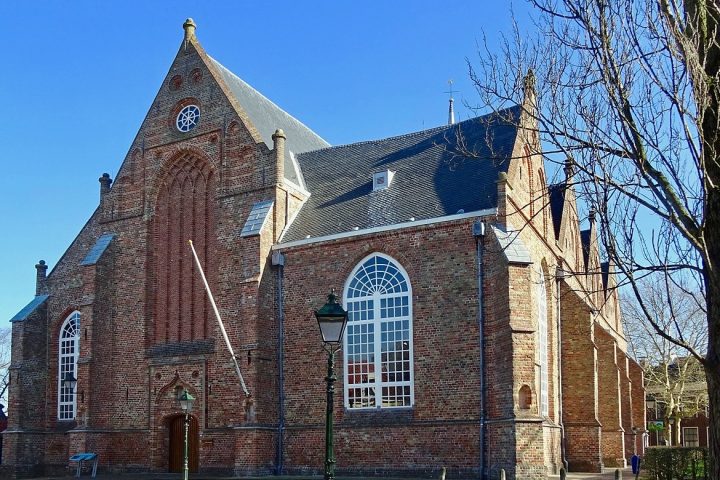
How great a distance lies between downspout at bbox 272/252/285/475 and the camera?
23797 millimetres

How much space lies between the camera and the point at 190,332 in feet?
88.3

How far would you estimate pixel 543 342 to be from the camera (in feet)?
82.4

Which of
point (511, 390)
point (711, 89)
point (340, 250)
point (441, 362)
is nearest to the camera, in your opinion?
point (711, 89)

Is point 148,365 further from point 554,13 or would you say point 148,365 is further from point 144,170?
point 554,13

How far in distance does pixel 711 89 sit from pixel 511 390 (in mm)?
13112

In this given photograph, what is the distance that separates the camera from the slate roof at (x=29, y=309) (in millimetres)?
29938

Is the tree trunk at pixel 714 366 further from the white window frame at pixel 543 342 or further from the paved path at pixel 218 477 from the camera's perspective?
the white window frame at pixel 543 342

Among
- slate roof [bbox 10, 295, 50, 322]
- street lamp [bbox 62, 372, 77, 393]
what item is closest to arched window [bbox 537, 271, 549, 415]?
street lamp [bbox 62, 372, 77, 393]

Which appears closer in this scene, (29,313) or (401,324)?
(401,324)

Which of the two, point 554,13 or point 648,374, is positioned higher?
point 554,13

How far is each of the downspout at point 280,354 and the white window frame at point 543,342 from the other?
25.9 ft

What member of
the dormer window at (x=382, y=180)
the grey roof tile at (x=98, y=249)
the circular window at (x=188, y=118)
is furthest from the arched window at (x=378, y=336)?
the grey roof tile at (x=98, y=249)

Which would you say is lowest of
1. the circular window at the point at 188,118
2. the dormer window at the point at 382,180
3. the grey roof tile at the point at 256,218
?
the grey roof tile at the point at 256,218

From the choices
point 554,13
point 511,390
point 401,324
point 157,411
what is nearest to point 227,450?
point 157,411
